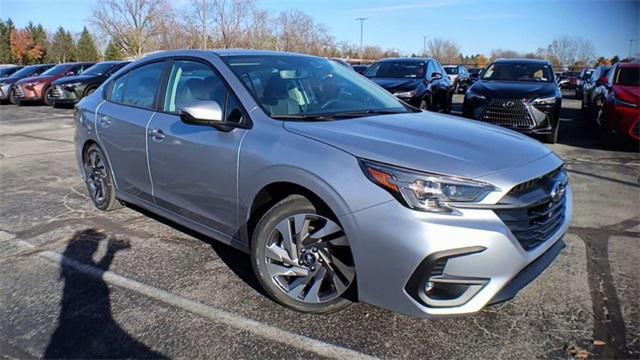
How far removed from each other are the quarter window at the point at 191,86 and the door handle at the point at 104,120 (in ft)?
3.06

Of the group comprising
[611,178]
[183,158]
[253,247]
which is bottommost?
[611,178]

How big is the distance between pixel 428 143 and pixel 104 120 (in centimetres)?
322

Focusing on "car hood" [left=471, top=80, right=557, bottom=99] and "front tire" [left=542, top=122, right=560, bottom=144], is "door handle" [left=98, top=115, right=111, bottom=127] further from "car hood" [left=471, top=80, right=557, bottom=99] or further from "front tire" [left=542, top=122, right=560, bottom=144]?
"front tire" [left=542, top=122, right=560, bottom=144]

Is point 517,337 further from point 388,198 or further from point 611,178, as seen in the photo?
point 611,178

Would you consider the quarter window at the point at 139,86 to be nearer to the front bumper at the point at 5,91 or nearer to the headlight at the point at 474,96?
the headlight at the point at 474,96

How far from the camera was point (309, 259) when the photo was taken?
290cm

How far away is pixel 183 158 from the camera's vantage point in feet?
11.8

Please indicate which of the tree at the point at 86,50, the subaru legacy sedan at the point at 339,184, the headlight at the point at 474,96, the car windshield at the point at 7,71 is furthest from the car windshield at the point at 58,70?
the tree at the point at 86,50

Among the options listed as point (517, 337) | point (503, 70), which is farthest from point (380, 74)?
point (517, 337)

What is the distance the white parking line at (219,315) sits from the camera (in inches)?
105

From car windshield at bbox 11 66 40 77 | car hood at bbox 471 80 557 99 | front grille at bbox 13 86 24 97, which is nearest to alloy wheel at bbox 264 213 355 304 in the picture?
car hood at bbox 471 80 557 99

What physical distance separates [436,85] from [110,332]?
9546mm

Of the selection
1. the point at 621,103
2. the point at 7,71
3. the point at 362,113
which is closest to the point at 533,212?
the point at 362,113

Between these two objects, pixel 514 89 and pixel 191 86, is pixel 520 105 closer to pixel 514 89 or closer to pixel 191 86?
pixel 514 89
